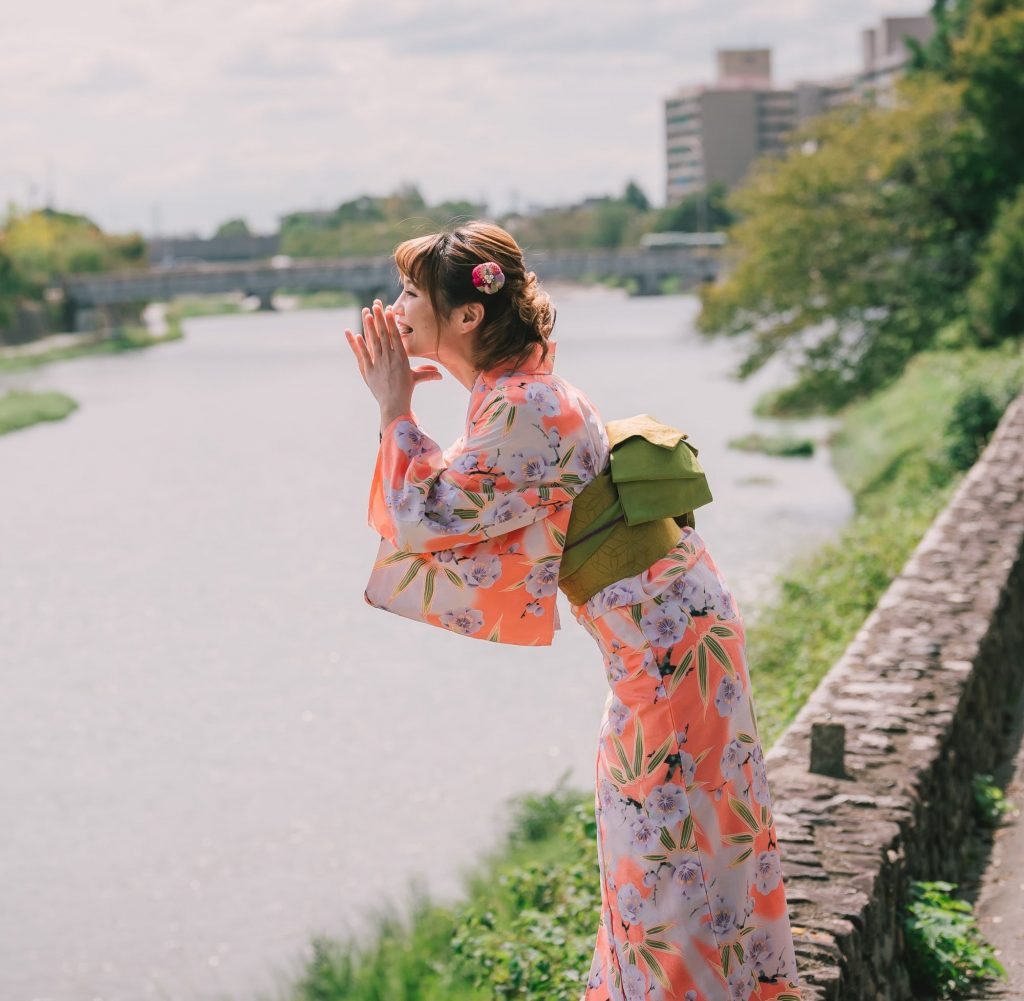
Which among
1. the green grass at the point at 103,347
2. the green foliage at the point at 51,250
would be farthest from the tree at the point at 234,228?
the green grass at the point at 103,347

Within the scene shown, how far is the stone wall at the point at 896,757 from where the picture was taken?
321 cm

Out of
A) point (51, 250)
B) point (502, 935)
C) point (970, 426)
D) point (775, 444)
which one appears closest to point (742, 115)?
point (51, 250)

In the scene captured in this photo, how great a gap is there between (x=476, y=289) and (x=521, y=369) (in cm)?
16

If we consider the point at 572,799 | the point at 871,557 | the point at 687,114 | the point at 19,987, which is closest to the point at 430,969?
the point at 572,799

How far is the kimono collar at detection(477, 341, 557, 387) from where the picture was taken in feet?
7.65

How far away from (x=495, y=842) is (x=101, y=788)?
11.6ft

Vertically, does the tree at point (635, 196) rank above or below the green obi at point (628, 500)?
below

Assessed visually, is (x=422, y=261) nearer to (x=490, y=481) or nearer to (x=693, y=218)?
(x=490, y=481)

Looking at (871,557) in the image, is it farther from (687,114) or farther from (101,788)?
(687,114)

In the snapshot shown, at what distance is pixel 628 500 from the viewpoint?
231 centimetres

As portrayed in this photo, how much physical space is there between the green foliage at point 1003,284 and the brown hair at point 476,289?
57.4 feet

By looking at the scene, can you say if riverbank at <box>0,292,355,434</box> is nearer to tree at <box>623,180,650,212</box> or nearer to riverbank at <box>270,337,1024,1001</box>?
riverbank at <box>270,337,1024,1001</box>

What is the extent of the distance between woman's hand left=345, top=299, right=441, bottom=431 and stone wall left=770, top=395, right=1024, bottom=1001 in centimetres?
149

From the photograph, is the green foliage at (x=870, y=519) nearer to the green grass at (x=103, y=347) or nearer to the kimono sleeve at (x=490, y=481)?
the kimono sleeve at (x=490, y=481)
